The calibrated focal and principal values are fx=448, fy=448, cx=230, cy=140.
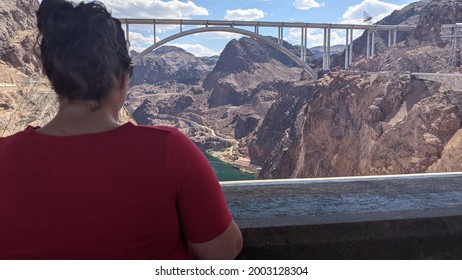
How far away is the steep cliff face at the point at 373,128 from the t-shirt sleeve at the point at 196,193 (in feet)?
39.8

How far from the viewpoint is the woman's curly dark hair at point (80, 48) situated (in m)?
0.79

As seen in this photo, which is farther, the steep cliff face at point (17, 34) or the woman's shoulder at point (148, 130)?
the steep cliff face at point (17, 34)

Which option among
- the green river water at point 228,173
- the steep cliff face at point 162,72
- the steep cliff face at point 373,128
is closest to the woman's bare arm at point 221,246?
the steep cliff face at point 373,128

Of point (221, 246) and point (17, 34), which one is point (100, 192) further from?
point (17, 34)

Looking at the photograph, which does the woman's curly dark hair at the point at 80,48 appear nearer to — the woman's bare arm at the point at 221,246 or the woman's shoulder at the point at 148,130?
the woman's shoulder at the point at 148,130

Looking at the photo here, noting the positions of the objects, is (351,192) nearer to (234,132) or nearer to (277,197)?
(277,197)

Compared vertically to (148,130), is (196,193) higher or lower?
lower

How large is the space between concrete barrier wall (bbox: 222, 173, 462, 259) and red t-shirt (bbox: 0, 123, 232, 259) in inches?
16.6

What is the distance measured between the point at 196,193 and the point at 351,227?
23.0 inches

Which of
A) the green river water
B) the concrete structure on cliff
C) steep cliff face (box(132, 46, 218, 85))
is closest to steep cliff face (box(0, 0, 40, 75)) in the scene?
the concrete structure on cliff

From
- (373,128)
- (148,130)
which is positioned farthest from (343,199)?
(373,128)

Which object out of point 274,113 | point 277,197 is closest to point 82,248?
point 277,197

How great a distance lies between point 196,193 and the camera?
0.76 m

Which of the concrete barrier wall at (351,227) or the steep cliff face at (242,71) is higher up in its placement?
the steep cliff face at (242,71)
